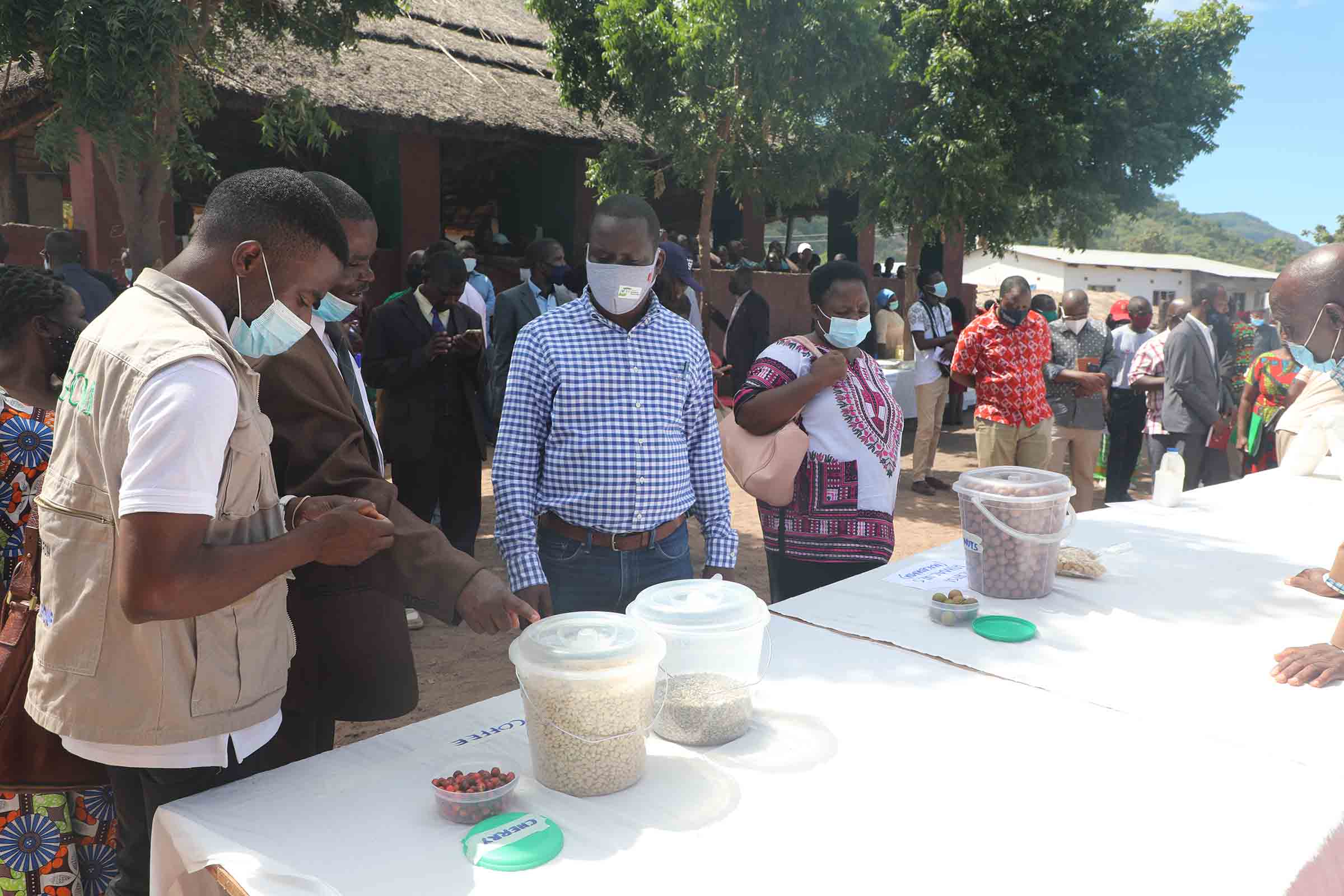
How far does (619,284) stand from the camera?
99.0 inches

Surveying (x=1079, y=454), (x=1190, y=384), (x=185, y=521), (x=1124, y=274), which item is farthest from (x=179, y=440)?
(x=1124, y=274)

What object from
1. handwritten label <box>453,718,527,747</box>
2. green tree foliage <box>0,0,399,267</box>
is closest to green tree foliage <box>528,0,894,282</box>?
green tree foliage <box>0,0,399,267</box>

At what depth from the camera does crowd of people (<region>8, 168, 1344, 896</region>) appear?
139 cm

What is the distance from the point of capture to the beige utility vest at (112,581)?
140 centimetres

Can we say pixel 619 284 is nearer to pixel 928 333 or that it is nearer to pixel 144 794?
pixel 144 794

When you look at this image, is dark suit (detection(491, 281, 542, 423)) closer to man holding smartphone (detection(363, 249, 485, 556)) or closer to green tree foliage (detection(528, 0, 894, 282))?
man holding smartphone (detection(363, 249, 485, 556))

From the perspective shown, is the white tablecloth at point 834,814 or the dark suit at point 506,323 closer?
the white tablecloth at point 834,814

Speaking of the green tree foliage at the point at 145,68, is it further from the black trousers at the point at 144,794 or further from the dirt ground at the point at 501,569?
the black trousers at the point at 144,794

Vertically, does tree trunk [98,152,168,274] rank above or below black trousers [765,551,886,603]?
above

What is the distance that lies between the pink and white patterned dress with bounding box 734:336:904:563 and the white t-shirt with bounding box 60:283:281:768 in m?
1.78

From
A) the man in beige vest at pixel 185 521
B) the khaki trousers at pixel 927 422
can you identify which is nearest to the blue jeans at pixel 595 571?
the man in beige vest at pixel 185 521

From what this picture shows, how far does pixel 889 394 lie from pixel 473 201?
11.5 meters

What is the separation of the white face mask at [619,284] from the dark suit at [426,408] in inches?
81.3

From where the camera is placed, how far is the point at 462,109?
395 inches
